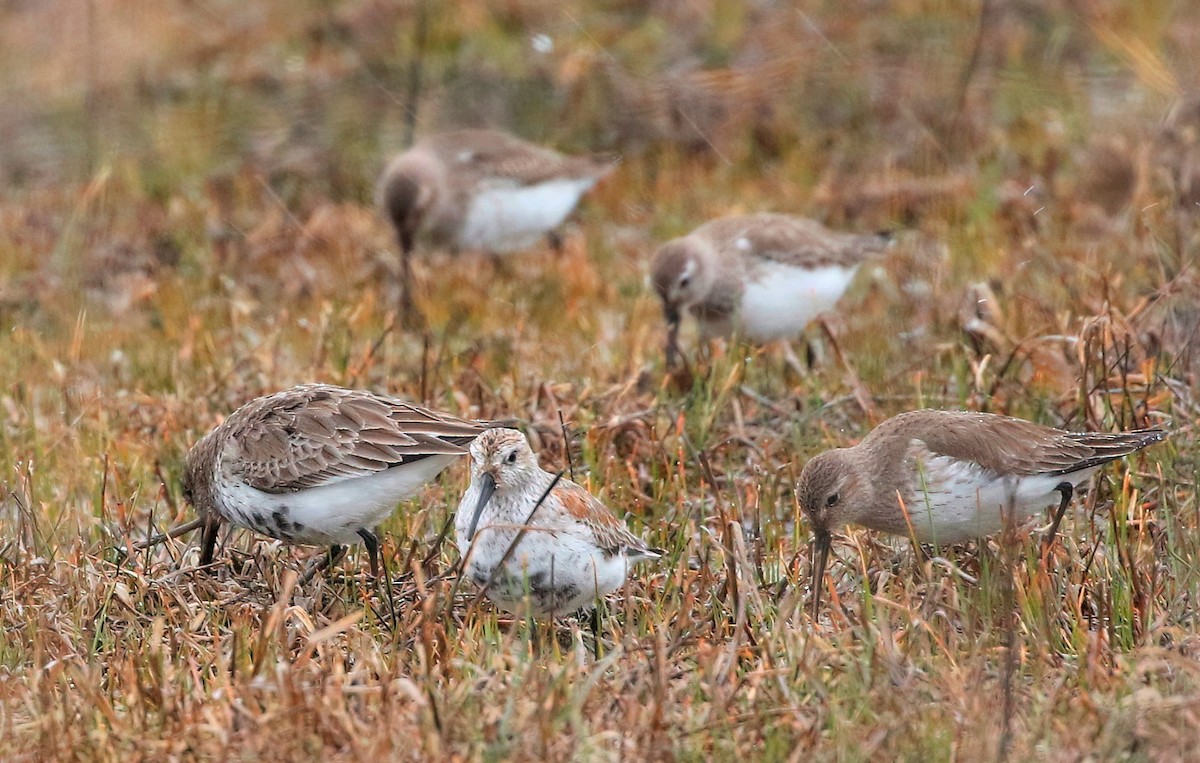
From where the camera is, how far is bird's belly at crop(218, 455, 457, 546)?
6078 millimetres

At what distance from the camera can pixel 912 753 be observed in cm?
439

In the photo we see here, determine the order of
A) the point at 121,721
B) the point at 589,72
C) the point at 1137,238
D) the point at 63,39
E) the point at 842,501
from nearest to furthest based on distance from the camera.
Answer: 1. the point at 121,721
2. the point at 842,501
3. the point at 1137,238
4. the point at 589,72
5. the point at 63,39

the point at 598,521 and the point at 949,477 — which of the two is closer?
the point at 598,521

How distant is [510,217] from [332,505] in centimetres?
596

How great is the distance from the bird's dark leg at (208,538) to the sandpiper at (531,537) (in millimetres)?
1152

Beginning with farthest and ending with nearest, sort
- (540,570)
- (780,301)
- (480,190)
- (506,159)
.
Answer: (506,159) < (480,190) < (780,301) < (540,570)

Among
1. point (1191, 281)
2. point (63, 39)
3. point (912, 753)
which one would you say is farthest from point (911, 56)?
point (912, 753)

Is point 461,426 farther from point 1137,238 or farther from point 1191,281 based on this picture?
point 1137,238

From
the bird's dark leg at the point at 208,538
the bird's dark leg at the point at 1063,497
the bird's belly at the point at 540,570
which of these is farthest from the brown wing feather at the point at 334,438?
the bird's dark leg at the point at 1063,497

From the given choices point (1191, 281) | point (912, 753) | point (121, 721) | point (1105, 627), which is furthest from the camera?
point (1191, 281)

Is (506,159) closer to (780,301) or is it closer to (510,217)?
(510,217)

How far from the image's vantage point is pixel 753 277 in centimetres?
925

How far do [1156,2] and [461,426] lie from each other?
970cm

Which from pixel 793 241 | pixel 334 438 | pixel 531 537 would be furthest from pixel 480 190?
pixel 531 537
